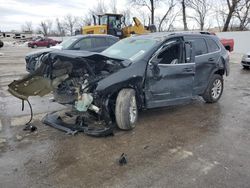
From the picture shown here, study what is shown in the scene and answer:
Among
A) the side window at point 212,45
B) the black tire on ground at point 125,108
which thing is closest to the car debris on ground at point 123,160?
the black tire on ground at point 125,108

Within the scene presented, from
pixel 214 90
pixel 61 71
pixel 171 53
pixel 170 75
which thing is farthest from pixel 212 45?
pixel 61 71

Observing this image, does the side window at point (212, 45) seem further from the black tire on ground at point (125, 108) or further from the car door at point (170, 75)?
the black tire on ground at point (125, 108)

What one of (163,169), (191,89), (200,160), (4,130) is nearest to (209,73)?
(191,89)

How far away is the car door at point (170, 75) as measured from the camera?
543 cm

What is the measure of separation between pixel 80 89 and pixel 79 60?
516mm

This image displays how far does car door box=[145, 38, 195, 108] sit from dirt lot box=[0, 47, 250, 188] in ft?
1.57

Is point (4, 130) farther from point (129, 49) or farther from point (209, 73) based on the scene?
point (209, 73)

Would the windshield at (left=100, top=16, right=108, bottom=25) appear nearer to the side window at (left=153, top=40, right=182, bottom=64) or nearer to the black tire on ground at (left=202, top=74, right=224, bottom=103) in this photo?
the black tire on ground at (left=202, top=74, right=224, bottom=103)

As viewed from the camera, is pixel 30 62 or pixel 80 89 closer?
pixel 80 89

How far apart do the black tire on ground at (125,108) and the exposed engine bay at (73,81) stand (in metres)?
0.22

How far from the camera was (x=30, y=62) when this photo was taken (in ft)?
35.2

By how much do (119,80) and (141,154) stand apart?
1.37 meters

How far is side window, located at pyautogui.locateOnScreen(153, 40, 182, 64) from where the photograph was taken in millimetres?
5778

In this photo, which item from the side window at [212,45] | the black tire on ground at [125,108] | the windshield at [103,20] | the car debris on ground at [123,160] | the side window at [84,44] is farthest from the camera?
the windshield at [103,20]
